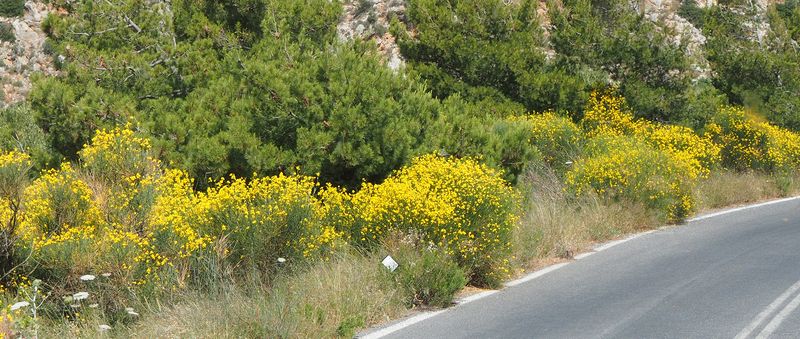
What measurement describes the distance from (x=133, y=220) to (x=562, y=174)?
10.9 m

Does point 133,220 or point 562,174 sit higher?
point 133,220

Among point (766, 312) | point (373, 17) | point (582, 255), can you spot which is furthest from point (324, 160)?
point (373, 17)

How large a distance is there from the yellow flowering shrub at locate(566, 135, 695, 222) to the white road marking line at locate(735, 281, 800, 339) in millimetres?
5665

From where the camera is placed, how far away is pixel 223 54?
63.6 feet

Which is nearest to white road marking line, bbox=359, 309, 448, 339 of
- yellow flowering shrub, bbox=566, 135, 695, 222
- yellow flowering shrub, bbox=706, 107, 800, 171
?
yellow flowering shrub, bbox=566, 135, 695, 222

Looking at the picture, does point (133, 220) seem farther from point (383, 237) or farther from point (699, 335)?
point (699, 335)

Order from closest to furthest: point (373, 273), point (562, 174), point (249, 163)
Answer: point (373, 273)
point (249, 163)
point (562, 174)

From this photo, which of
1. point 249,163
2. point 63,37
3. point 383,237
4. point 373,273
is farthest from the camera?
point 63,37

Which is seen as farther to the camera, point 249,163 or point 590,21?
point 590,21

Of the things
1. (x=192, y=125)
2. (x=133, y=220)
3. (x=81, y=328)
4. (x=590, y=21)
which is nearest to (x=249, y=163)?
(x=192, y=125)

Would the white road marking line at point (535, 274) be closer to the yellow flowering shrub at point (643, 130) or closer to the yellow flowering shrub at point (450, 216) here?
the yellow flowering shrub at point (450, 216)

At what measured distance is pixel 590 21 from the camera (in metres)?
25.9

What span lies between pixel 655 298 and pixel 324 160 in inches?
224

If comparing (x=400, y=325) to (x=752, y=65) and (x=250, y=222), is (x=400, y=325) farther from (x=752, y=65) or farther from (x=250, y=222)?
(x=752, y=65)
